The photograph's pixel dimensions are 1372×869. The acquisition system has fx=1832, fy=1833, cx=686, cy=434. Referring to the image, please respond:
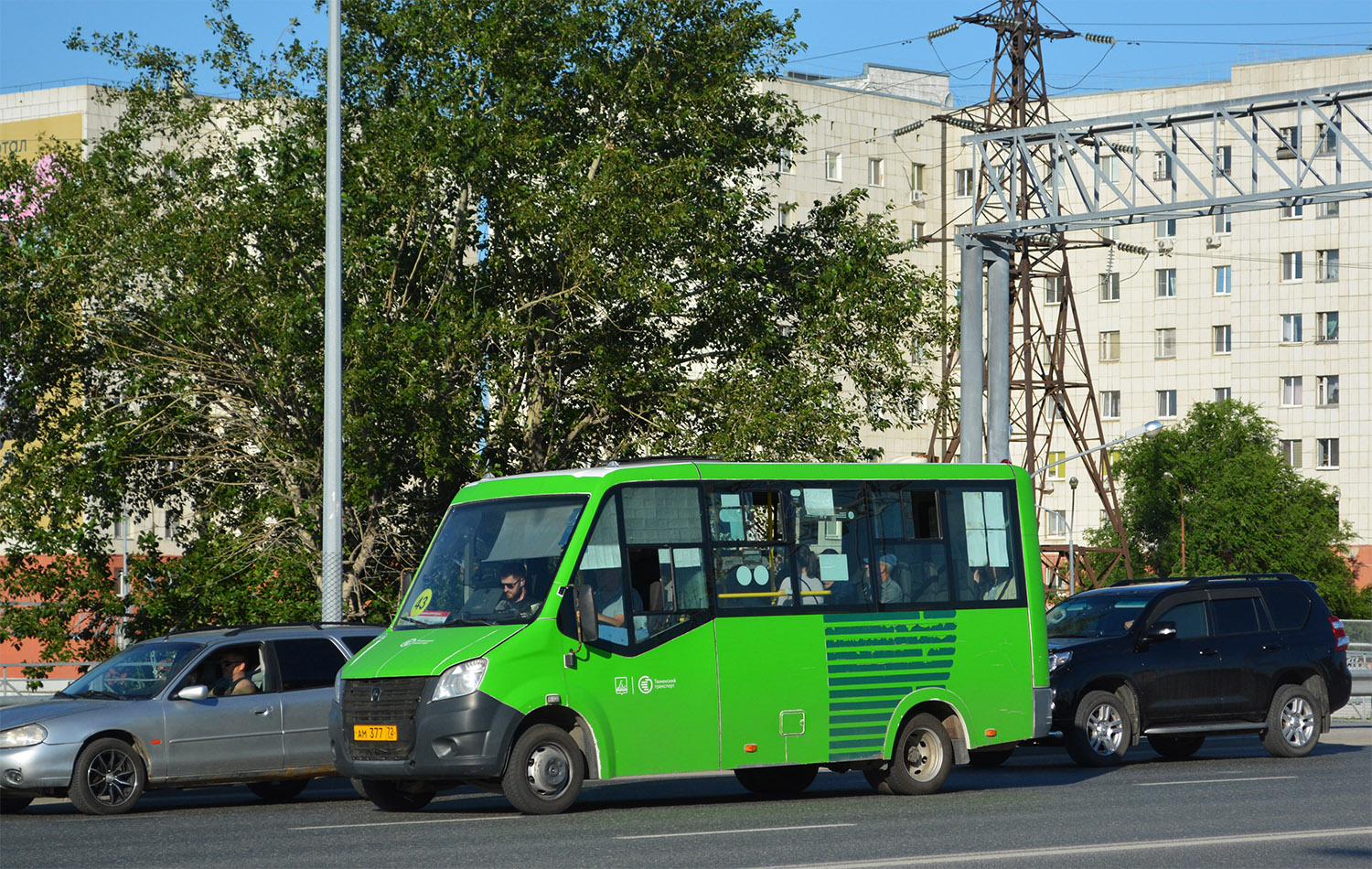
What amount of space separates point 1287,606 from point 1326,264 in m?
63.3

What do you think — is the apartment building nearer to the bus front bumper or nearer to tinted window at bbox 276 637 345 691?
tinted window at bbox 276 637 345 691

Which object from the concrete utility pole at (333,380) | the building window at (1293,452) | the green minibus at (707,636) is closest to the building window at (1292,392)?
the building window at (1293,452)

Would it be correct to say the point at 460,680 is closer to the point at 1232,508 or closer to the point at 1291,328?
the point at 1232,508

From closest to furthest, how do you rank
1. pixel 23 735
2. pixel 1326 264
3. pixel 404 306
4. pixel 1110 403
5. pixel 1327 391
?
pixel 23 735
pixel 404 306
pixel 1326 264
pixel 1327 391
pixel 1110 403

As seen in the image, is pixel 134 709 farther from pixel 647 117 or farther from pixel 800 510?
pixel 647 117

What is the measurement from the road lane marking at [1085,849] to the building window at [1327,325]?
71264 mm

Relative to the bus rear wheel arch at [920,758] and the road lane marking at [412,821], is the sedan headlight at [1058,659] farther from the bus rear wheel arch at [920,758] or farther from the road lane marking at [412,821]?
the road lane marking at [412,821]

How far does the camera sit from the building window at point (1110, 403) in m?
86.1

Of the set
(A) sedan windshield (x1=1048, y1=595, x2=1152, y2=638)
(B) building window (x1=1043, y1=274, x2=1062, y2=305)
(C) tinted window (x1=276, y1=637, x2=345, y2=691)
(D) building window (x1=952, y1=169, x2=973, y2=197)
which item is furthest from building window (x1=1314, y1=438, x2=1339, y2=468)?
(C) tinted window (x1=276, y1=637, x2=345, y2=691)

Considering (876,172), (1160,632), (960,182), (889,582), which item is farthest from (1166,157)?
(960,182)

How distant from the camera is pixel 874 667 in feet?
50.3

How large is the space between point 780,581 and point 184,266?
34.8 feet

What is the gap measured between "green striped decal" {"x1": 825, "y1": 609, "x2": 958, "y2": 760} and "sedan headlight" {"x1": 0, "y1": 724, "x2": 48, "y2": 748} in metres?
6.31

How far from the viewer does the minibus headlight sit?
13406 mm
